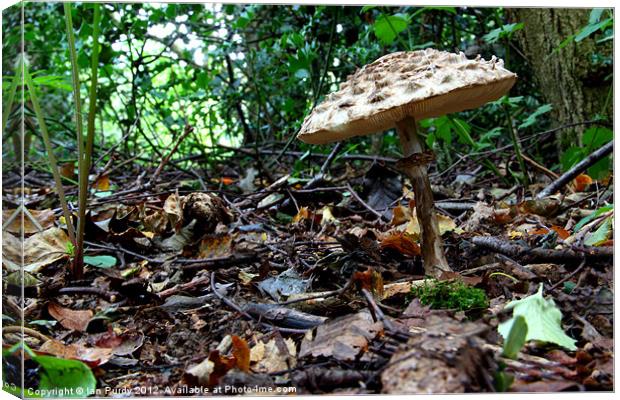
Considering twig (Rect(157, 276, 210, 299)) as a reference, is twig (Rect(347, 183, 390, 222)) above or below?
below

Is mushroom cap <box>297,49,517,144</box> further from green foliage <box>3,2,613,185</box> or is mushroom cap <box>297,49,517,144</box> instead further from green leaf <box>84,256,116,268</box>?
green foliage <box>3,2,613,185</box>

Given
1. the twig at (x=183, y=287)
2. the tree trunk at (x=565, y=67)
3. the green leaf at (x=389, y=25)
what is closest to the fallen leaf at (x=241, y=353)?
the twig at (x=183, y=287)

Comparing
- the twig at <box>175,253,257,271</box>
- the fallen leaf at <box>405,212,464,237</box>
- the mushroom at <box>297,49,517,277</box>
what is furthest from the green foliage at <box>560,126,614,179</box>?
the twig at <box>175,253,257,271</box>

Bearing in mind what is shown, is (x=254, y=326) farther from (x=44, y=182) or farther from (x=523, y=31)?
(x=523, y=31)

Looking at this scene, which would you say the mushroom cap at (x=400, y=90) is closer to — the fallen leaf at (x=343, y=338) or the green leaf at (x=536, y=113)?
the fallen leaf at (x=343, y=338)

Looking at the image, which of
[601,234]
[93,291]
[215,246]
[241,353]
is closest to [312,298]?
[241,353]

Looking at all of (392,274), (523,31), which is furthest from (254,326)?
(523,31)
